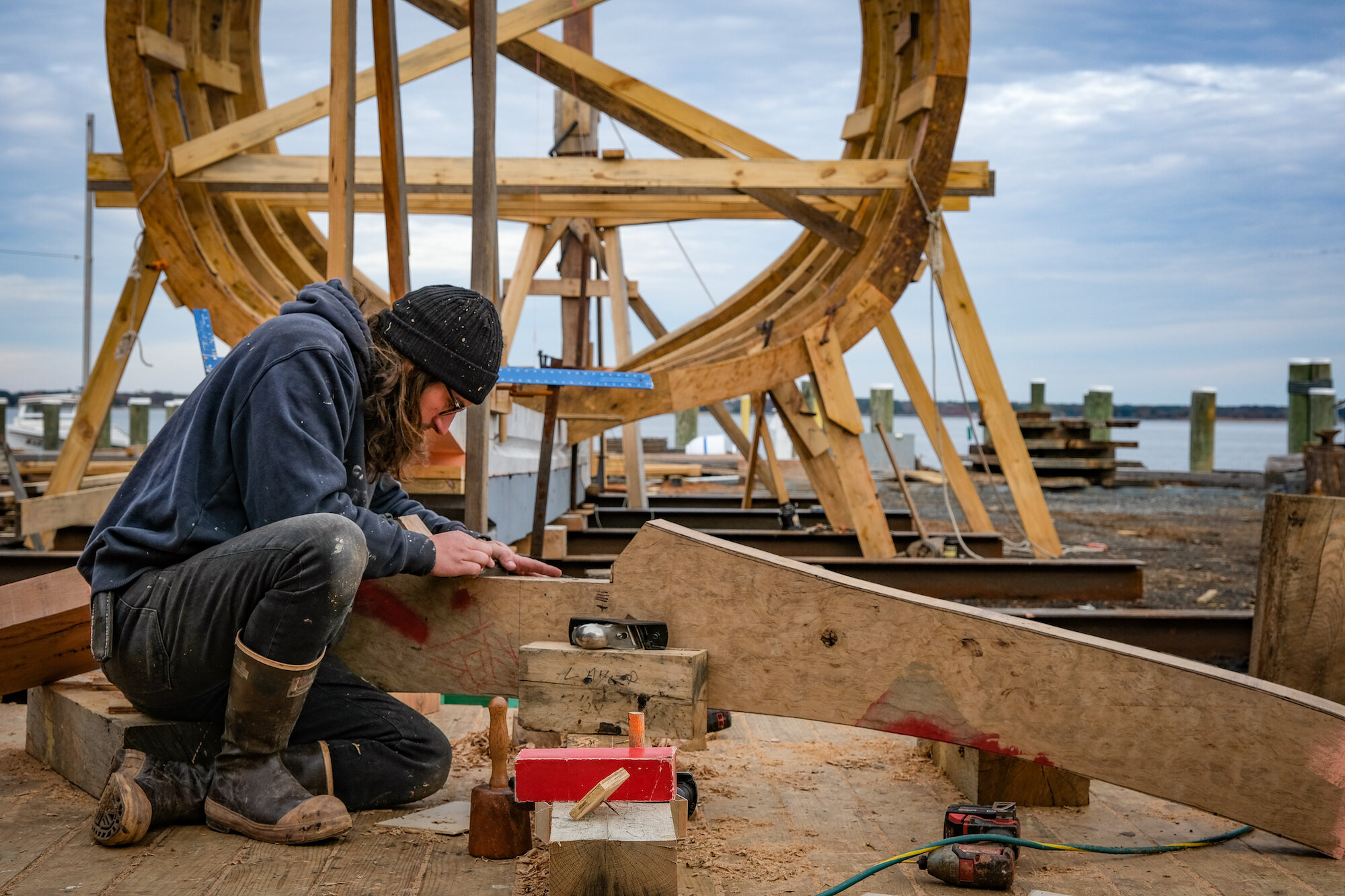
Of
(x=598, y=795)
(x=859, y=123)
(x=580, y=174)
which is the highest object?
(x=859, y=123)

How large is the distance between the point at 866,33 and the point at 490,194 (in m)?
4.71

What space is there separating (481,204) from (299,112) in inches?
128

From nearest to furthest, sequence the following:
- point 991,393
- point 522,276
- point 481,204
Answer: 1. point 481,204
2. point 991,393
3. point 522,276

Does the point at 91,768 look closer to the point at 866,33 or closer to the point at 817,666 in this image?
the point at 817,666

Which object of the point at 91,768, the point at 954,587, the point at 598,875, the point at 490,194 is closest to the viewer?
the point at 598,875

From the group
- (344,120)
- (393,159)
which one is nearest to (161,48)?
(344,120)

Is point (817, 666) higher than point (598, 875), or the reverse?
point (817, 666)

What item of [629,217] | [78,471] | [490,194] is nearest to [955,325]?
[629,217]

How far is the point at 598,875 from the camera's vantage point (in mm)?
1783

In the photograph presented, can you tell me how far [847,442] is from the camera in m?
6.04

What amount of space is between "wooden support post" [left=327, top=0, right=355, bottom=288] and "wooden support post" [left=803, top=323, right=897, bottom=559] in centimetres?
281

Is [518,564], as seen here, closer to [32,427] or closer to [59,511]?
[59,511]

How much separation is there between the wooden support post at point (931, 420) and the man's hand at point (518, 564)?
14.9ft

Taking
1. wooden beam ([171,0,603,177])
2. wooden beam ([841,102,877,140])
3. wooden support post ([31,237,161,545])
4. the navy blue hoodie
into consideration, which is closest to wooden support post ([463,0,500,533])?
the navy blue hoodie
